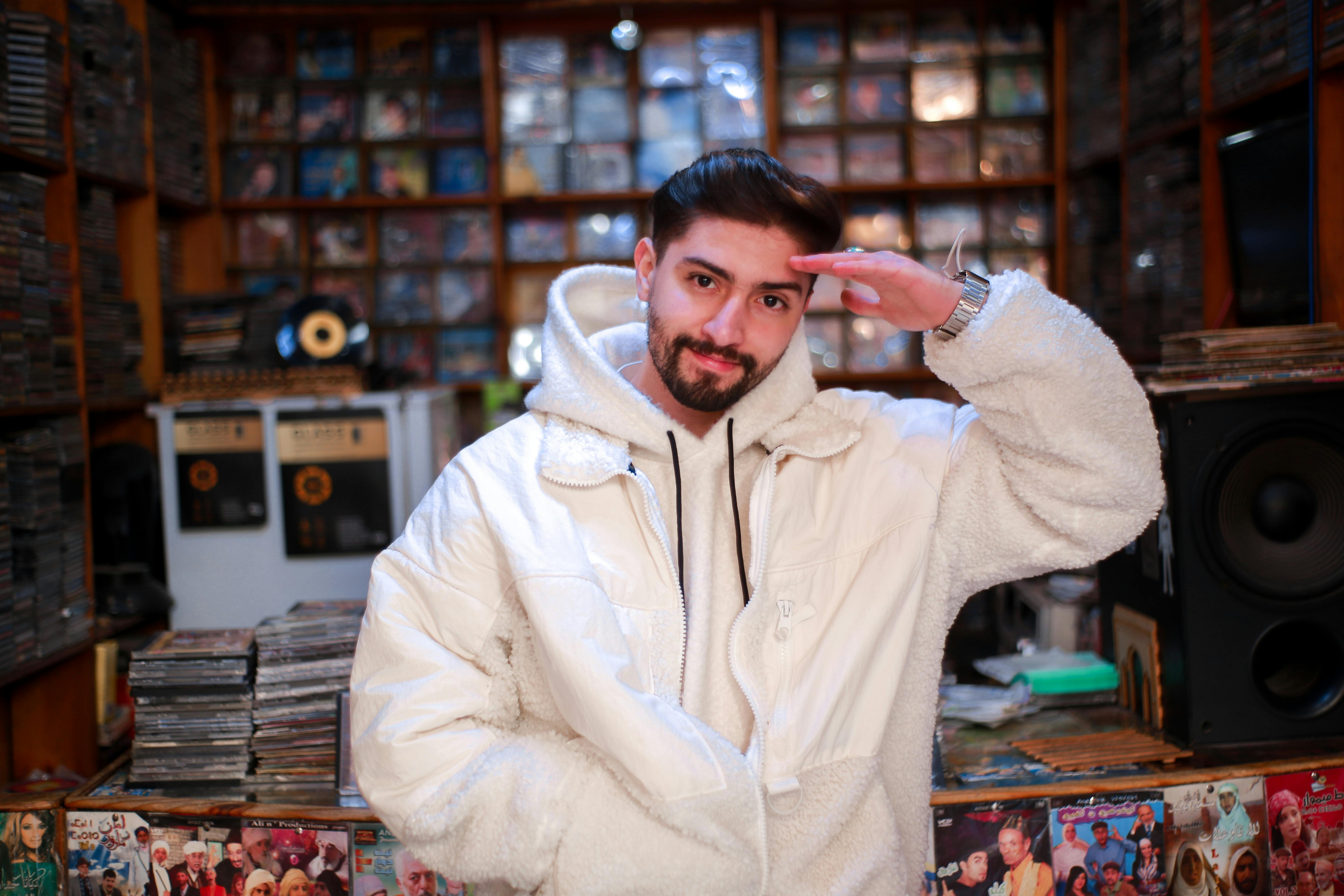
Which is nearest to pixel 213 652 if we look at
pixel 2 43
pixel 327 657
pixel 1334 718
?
pixel 327 657

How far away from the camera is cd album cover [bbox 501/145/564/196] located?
3900mm

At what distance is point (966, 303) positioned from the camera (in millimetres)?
1078

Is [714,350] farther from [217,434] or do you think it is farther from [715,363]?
[217,434]

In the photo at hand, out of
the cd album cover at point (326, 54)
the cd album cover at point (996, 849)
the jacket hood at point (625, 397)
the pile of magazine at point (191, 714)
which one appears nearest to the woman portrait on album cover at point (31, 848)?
the pile of magazine at point (191, 714)

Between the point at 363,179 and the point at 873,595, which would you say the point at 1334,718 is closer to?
the point at 873,595

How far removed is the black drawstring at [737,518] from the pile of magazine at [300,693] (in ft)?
2.43

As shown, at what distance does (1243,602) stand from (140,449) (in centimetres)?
274

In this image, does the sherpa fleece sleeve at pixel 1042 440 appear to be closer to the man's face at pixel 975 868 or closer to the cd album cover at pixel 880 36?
the man's face at pixel 975 868

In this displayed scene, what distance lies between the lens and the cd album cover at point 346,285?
399 centimetres

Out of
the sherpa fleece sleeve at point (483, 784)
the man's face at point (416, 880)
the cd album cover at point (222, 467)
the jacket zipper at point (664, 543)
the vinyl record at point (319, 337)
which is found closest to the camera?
the sherpa fleece sleeve at point (483, 784)

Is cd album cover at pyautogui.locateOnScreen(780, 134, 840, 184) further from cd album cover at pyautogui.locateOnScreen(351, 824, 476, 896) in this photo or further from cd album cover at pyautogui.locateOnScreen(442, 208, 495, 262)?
cd album cover at pyautogui.locateOnScreen(351, 824, 476, 896)

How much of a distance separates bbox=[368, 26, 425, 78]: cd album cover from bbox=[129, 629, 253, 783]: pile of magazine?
3011 mm

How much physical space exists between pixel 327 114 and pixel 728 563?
3.44 metres

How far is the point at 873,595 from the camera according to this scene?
46.2 inches
